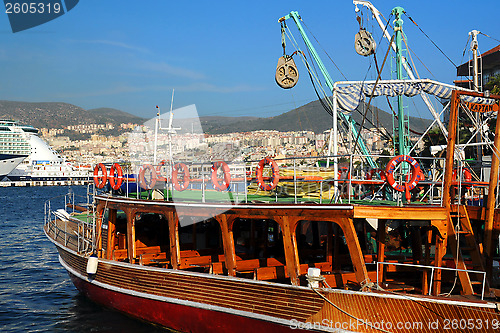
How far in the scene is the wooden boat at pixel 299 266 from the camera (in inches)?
374

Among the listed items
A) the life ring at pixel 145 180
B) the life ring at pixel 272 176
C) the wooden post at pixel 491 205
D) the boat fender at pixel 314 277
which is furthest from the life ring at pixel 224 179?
the wooden post at pixel 491 205

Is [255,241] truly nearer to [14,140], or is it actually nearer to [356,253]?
[356,253]

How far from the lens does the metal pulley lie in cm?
2381

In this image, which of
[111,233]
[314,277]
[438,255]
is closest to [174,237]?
[111,233]

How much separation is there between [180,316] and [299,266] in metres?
3.33

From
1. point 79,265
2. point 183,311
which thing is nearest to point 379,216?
point 183,311

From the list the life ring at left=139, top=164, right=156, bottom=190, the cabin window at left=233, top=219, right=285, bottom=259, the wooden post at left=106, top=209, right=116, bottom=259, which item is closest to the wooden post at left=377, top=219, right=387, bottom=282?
the cabin window at left=233, top=219, right=285, bottom=259

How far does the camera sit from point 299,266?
11398 mm

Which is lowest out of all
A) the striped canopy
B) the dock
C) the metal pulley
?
the dock

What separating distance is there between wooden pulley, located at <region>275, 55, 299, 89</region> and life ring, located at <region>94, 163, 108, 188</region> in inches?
296

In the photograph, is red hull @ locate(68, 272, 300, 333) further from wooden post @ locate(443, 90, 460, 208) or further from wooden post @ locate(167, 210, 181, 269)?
wooden post @ locate(443, 90, 460, 208)

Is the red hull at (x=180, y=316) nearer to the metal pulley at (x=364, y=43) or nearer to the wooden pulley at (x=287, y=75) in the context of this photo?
the wooden pulley at (x=287, y=75)

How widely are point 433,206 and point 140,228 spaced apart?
9.24 meters

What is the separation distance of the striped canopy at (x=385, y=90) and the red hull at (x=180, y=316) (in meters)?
7.16
